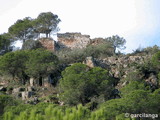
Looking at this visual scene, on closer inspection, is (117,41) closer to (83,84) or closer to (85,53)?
(85,53)

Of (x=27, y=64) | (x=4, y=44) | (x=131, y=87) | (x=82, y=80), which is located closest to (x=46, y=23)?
(x=4, y=44)

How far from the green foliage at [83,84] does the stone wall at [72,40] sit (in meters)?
17.1

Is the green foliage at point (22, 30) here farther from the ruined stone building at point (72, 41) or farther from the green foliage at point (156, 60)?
the green foliage at point (156, 60)

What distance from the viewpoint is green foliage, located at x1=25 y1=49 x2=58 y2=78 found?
Answer: 55906 mm

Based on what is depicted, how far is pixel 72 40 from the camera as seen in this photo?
237 ft

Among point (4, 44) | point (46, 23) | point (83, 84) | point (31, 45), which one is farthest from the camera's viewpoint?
point (46, 23)

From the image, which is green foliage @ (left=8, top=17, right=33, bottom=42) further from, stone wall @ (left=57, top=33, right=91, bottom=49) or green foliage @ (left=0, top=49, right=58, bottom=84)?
green foliage @ (left=0, top=49, right=58, bottom=84)

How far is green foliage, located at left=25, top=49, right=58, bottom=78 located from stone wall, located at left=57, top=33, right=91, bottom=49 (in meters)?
Answer: 13.2

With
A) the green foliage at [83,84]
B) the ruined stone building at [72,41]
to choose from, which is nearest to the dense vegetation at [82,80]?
the green foliage at [83,84]

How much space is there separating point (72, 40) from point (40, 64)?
54.1 ft

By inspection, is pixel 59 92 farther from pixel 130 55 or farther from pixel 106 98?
pixel 130 55

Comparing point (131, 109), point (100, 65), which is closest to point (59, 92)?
point (100, 65)

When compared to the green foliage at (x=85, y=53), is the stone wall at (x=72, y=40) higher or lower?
higher

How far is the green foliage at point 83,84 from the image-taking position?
51.0 m
